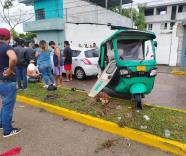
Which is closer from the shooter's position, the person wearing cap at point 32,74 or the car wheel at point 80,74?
the person wearing cap at point 32,74

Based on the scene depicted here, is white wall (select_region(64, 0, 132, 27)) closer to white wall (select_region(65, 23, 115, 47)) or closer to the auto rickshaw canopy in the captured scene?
white wall (select_region(65, 23, 115, 47))

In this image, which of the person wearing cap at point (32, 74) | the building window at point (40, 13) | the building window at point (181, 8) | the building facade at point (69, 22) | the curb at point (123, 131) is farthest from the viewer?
the building window at point (181, 8)

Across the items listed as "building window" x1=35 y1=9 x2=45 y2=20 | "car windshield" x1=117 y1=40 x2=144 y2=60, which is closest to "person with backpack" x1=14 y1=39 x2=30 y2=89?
"car windshield" x1=117 y1=40 x2=144 y2=60

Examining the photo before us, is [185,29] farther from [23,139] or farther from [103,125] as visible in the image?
[23,139]

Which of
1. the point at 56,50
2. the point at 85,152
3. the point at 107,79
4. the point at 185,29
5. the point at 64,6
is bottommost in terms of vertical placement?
the point at 85,152

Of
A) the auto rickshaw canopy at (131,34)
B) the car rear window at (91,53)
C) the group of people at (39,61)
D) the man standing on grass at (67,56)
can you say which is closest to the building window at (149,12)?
the car rear window at (91,53)

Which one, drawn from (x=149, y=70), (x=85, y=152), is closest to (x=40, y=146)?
(x=85, y=152)

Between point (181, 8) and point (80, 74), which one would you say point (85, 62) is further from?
point (181, 8)

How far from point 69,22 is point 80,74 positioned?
10.5 m

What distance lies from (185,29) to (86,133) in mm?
11710

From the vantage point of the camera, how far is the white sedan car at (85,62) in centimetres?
947

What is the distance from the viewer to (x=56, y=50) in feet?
24.9

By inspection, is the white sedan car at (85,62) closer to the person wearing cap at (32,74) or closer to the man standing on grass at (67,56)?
the man standing on grass at (67,56)

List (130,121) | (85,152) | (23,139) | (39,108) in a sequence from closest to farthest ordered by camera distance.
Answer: (85,152) < (23,139) < (130,121) < (39,108)
